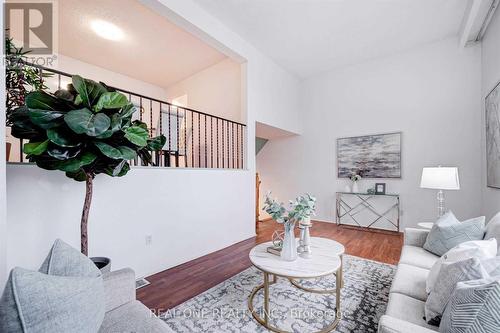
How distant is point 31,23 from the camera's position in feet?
11.6

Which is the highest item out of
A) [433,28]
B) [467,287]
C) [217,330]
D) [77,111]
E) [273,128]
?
[433,28]

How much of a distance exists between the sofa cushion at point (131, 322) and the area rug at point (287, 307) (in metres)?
0.62

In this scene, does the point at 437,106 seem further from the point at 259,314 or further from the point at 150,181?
the point at 150,181

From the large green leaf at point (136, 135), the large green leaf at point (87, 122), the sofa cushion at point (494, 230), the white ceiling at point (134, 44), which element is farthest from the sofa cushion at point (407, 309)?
the white ceiling at point (134, 44)

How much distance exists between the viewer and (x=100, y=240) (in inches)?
90.2

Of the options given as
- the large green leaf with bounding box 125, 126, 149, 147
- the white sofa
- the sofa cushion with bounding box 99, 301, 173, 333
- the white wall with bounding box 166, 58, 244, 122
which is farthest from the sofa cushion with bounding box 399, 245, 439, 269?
the white wall with bounding box 166, 58, 244, 122

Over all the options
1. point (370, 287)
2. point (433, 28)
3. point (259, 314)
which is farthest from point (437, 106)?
point (259, 314)

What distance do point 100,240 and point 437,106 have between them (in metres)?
5.60

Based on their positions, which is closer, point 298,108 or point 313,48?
point 313,48

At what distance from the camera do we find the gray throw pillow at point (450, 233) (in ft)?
6.63

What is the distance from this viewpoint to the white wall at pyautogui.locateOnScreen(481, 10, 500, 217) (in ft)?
9.88

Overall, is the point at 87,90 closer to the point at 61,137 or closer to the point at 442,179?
the point at 61,137

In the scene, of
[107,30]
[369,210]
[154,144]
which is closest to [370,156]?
[369,210]

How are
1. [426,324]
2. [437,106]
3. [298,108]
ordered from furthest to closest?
[298,108] → [437,106] → [426,324]
